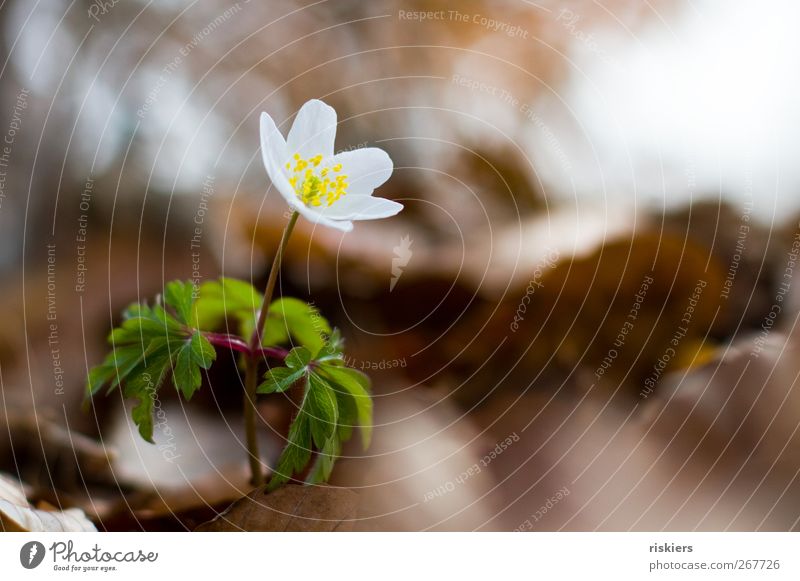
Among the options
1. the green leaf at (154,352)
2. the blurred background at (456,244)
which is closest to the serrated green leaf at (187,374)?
the green leaf at (154,352)

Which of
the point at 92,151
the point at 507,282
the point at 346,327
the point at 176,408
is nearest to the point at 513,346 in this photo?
the point at 507,282

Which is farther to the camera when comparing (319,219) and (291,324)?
(291,324)

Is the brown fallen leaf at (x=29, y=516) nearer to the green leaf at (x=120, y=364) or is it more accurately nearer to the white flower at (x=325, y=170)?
the green leaf at (x=120, y=364)

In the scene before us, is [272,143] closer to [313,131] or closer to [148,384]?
[313,131]

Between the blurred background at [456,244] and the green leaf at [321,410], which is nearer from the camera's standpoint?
the green leaf at [321,410]

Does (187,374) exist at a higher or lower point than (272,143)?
lower

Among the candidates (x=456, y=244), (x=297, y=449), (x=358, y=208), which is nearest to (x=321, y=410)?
(x=297, y=449)
